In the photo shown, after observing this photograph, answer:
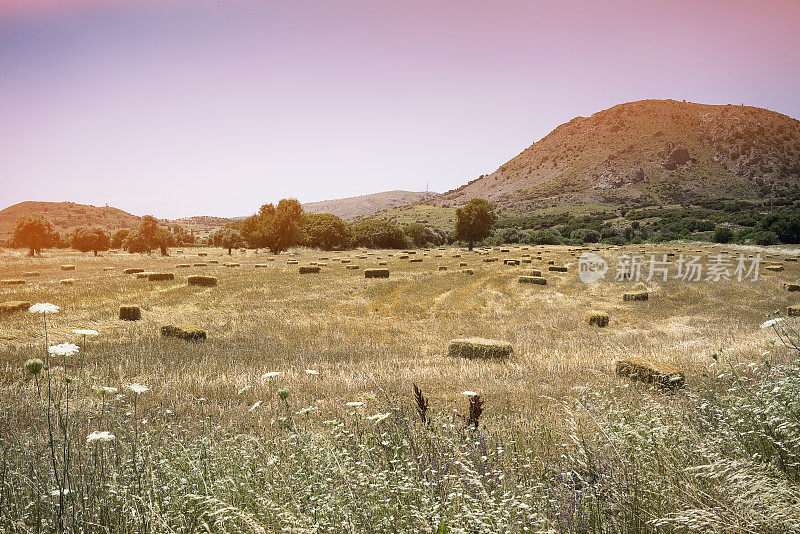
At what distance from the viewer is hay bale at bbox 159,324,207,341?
484 inches

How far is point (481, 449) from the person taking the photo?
4.44m

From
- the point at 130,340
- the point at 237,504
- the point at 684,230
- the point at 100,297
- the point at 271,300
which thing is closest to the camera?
the point at 237,504

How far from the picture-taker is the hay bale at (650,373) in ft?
24.3

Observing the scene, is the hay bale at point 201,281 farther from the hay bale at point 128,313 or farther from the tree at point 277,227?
the tree at point 277,227

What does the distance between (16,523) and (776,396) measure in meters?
7.05

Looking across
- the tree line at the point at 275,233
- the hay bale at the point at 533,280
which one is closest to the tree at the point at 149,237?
the tree line at the point at 275,233

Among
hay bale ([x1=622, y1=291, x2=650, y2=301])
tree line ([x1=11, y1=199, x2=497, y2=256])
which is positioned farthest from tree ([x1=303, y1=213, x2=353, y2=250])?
hay bale ([x1=622, y1=291, x2=650, y2=301])

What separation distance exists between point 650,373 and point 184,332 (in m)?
12.2

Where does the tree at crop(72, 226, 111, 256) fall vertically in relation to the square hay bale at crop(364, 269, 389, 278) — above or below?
above

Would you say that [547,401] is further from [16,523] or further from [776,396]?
[16,523]

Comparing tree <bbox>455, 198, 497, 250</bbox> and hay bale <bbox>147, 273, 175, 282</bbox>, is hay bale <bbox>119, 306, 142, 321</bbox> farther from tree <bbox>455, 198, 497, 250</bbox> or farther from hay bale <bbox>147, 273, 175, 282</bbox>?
tree <bbox>455, 198, 497, 250</bbox>

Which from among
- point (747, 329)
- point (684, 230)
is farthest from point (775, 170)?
point (747, 329)

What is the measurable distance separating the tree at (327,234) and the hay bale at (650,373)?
242ft

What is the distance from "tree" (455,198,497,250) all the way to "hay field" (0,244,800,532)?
147 ft
